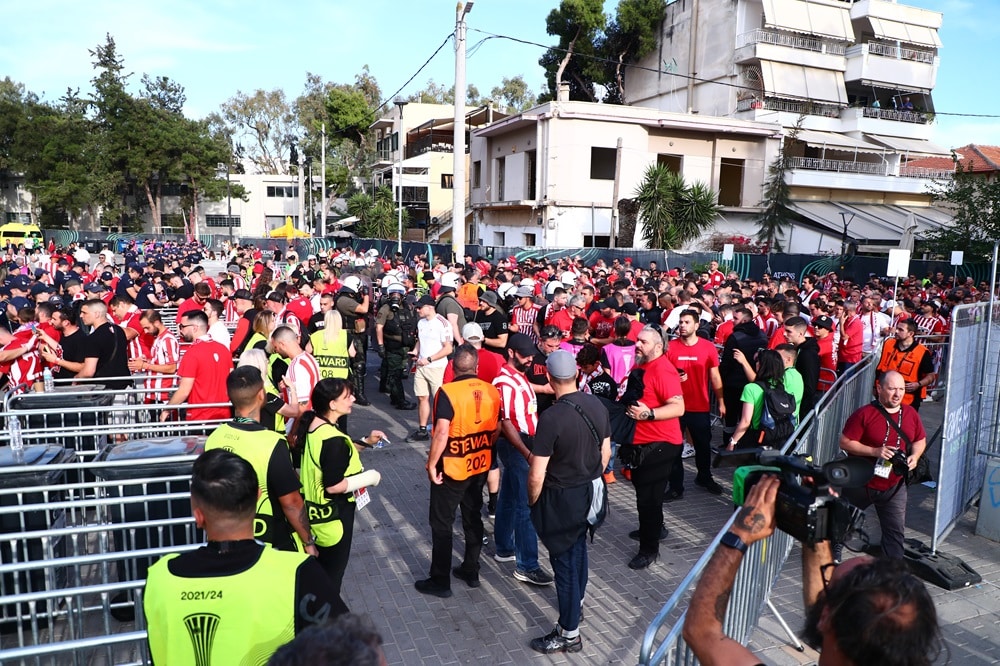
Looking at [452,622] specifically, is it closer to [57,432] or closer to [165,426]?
[165,426]

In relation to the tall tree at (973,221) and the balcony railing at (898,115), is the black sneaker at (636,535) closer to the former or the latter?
the tall tree at (973,221)

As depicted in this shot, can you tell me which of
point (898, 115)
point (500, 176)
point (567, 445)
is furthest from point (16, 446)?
point (898, 115)

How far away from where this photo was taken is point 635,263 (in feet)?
89.5

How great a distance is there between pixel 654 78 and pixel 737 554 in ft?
163

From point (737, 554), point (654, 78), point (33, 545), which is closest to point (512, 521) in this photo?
point (33, 545)

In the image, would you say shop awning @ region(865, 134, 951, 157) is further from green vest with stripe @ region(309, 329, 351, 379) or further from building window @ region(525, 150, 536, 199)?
green vest with stripe @ region(309, 329, 351, 379)

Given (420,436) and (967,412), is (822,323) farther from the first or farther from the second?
(420,436)

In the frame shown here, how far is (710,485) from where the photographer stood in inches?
289

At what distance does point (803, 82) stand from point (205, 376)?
140 feet

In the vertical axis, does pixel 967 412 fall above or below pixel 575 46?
below

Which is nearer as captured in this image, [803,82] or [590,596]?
[590,596]

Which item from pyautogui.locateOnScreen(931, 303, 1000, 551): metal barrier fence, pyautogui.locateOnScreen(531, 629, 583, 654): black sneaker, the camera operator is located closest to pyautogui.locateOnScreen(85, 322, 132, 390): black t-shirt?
pyautogui.locateOnScreen(531, 629, 583, 654): black sneaker

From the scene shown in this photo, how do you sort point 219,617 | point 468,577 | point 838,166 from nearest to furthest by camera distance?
1. point 219,617
2. point 468,577
3. point 838,166

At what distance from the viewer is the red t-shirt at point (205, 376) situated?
20.1ft
